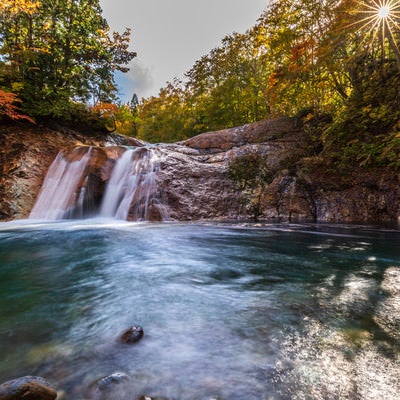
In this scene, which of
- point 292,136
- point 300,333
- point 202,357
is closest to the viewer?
point 202,357

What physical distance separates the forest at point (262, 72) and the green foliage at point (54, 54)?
1.9 inches

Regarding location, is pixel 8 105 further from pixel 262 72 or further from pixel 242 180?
pixel 262 72

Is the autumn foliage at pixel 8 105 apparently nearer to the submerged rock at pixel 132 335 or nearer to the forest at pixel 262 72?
the forest at pixel 262 72

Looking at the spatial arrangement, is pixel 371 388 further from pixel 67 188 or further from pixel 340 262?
pixel 67 188

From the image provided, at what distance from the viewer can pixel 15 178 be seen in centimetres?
965

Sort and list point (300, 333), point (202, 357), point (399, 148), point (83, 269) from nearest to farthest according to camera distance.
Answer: point (202, 357), point (300, 333), point (83, 269), point (399, 148)

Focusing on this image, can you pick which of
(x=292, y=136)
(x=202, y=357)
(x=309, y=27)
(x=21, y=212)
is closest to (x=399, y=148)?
(x=292, y=136)

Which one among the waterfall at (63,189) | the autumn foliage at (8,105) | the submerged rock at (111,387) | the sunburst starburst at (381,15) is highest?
the sunburst starburst at (381,15)

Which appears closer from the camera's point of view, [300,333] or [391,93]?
[300,333]

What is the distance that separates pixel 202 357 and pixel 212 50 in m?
20.3

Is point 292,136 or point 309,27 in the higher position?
point 309,27

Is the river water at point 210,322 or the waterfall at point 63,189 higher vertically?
the waterfall at point 63,189

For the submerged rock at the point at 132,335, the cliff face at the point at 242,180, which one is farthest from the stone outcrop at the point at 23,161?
the submerged rock at the point at 132,335

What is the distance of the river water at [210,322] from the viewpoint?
1.31 metres
